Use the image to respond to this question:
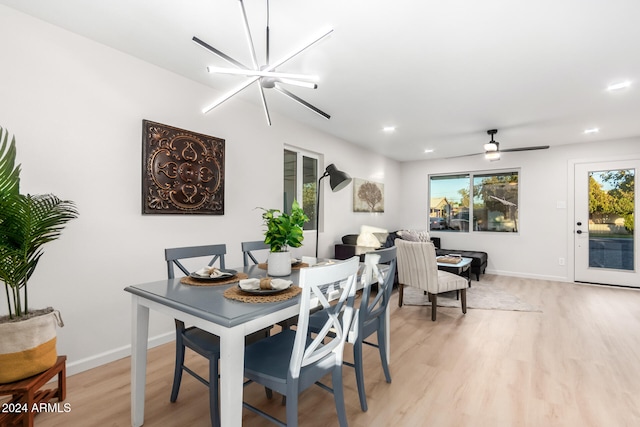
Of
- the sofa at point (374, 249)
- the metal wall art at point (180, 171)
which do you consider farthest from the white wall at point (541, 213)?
the metal wall art at point (180, 171)

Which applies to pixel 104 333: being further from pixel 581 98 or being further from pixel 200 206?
pixel 581 98

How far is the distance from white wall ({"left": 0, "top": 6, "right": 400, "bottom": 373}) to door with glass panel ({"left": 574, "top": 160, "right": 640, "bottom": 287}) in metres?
5.77

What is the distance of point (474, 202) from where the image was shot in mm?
6215

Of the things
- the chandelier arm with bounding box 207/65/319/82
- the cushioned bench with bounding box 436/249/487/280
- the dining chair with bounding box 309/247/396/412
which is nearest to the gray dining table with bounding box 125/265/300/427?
the dining chair with bounding box 309/247/396/412

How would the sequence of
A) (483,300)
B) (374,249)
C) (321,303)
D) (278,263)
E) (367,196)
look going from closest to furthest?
(321,303) → (278,263) → (483,300) → (374,249) → (367,196)

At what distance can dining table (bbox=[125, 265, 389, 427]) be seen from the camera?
1.16 m

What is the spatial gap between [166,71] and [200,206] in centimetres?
122

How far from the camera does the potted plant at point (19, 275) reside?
4.85 ft

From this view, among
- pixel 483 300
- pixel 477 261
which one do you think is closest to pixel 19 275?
pixel 483 300

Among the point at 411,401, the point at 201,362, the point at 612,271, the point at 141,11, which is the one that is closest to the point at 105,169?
the point at 141,11

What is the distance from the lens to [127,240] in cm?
243

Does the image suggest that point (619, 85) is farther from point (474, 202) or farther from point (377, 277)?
point (474, 202)

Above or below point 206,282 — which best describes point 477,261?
below

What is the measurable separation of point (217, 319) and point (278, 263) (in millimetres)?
708
